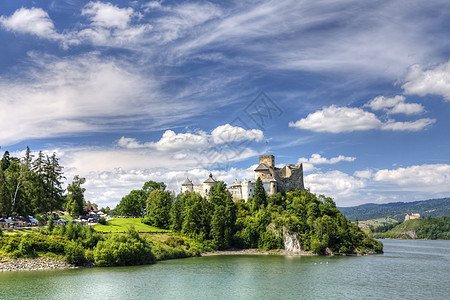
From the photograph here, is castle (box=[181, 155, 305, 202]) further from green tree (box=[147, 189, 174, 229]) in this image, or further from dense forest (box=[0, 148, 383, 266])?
green tree (box=[147, 189, 174, 229])

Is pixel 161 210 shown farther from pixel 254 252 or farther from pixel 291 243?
pixel 291 243

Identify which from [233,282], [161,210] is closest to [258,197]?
[161,210]

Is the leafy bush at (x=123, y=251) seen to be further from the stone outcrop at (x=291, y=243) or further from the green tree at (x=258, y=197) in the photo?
the green tree at (x=258, y=197)

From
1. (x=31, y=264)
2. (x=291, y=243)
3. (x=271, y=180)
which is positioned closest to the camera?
(x=31, y=264)

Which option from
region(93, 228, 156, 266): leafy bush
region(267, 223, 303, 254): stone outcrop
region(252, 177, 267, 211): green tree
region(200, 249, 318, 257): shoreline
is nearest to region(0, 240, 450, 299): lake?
region(93, 228, 156, 266): leafy bush

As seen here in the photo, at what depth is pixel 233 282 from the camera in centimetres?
4425

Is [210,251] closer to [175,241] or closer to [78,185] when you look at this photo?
[175,241]

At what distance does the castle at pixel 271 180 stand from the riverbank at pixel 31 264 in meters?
48.0

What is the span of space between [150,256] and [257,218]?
29.6 metres

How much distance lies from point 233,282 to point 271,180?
158 ft

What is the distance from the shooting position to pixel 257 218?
8356 cm

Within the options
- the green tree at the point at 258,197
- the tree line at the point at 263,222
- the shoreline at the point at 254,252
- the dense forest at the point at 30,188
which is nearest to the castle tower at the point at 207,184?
the tree line at the point at 263,222

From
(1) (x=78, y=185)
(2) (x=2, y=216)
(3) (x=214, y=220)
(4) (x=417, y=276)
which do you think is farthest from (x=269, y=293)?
(1) (x=78, y=185)

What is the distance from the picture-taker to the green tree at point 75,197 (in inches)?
3256
